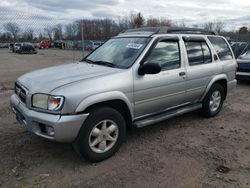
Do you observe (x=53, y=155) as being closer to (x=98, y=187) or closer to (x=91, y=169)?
(x=91, y=169)

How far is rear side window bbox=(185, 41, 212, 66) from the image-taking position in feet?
16.6

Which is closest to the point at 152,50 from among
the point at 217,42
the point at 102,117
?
the point at 102,117

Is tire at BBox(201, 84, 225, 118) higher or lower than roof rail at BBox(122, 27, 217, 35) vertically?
lower

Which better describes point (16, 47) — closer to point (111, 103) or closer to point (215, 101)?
point (215, 101)

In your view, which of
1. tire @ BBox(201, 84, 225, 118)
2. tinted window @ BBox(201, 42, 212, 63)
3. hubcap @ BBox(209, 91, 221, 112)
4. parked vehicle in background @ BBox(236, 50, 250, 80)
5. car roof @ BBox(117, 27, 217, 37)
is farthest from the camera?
parked vehicle in background @ BBox(236, 50, 250, 80)

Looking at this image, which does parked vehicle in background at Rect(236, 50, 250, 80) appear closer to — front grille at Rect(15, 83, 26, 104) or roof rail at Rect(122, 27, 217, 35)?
roof rail at Rect(122, 27, 217, 35)

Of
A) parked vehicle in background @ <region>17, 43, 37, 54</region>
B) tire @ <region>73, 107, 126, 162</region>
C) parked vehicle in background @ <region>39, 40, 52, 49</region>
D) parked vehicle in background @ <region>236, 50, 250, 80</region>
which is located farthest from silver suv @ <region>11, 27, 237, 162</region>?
parked vehicle in background @ <region>39, 40, 52, 49</region>

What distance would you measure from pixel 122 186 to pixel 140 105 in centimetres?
135

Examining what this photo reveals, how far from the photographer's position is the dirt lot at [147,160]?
3377 millimetres

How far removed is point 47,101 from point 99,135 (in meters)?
0.84

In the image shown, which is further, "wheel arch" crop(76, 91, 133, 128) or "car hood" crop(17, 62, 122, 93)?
"car hood" crop(17, 62, 122, 93)

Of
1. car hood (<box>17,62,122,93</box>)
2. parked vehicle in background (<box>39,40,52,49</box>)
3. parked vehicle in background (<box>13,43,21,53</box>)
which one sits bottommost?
car hood (<box>17,62,122,93</box>)

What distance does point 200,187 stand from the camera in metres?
3.26

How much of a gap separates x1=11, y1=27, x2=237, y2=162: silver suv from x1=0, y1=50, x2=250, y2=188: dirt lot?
0.33 meters
